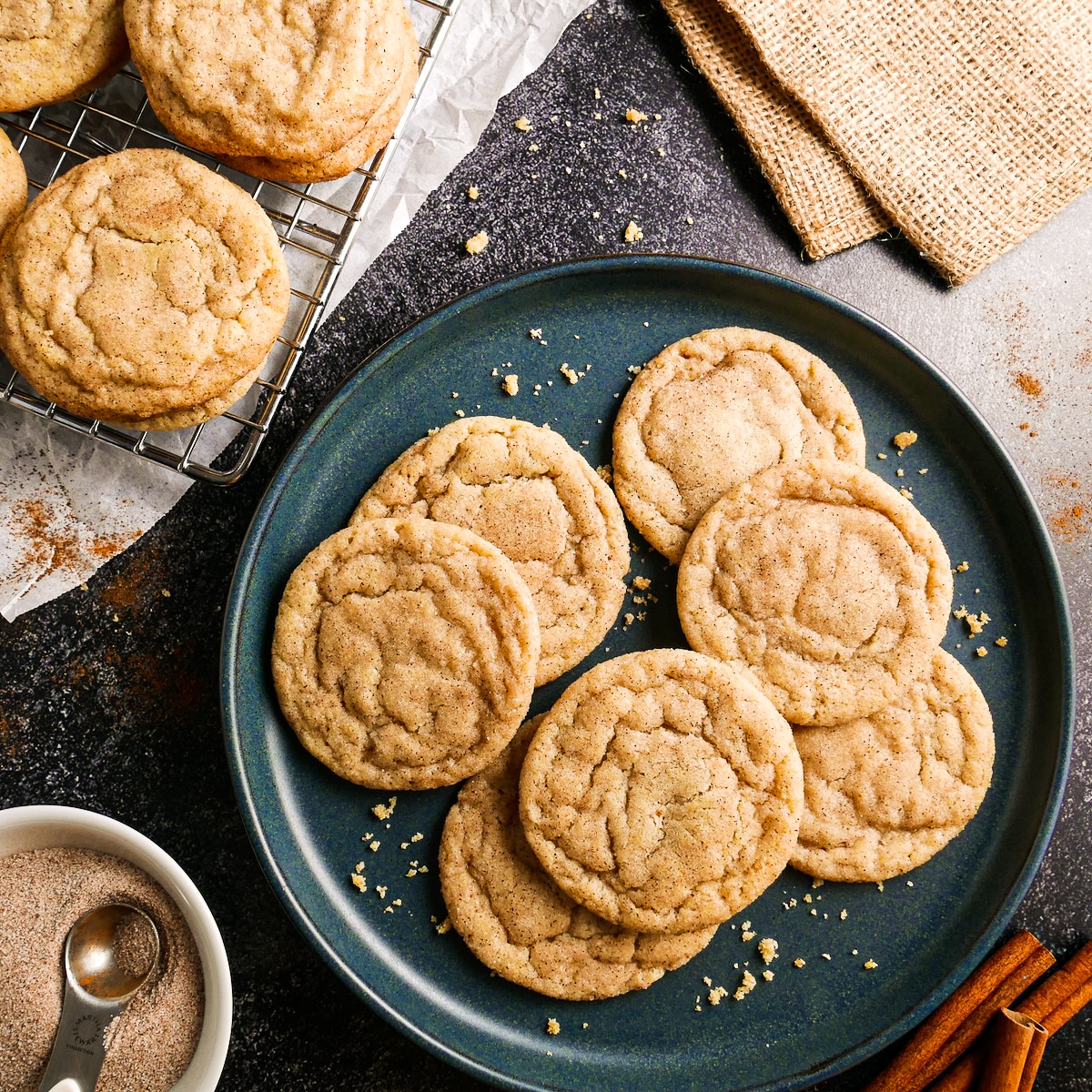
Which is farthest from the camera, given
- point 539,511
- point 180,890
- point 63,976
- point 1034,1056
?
point 1034,1056

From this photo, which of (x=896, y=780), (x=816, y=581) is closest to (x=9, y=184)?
(x=816, y=581)

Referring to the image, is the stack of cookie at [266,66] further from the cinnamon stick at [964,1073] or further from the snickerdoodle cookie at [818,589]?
the cinnamon stick at [964,1073]

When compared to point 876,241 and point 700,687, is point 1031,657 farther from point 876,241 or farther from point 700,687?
point 876,241

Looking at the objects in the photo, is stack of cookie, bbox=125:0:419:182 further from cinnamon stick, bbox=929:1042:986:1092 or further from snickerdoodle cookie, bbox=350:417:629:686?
cinnamon stick, bbox=929:1042:986:1092

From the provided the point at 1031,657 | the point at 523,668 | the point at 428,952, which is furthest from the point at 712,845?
the point at 1031,657

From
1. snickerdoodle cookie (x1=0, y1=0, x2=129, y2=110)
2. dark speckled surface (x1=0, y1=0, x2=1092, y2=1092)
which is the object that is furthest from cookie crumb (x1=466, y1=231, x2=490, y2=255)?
snickerdoodle cookie (x1=0, y1=0, x2=129, y2=110)

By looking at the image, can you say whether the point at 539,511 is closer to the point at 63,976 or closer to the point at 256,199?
the point at 256,199
